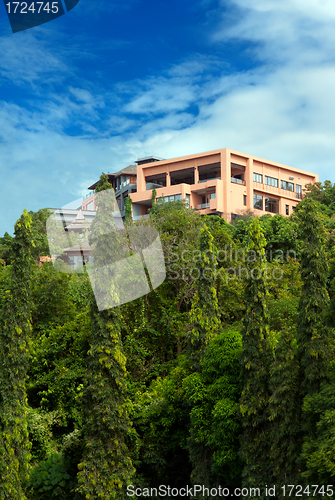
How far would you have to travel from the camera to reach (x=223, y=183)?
1582 inches

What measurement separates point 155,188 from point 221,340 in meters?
29.7

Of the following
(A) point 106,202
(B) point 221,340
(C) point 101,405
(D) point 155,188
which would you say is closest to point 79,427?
(C) point 101,405

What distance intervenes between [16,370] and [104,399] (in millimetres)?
2718

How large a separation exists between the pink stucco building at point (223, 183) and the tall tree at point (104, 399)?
24.4 metres

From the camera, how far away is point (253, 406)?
13.2 m

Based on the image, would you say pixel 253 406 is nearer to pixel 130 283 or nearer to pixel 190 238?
pixel 130 283

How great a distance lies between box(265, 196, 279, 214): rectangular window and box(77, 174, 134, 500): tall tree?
30.1 meters

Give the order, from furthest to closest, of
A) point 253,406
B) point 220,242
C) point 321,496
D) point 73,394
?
point 220,242
point 73,394
point 253,406
point 321,496

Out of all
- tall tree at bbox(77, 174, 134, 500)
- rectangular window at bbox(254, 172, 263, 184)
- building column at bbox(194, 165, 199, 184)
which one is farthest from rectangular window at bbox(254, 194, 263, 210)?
tall tree at bbox(77, 174, 134, 500)

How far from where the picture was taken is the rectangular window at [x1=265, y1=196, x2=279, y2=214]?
44.2m

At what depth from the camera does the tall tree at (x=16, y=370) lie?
44.4 ft

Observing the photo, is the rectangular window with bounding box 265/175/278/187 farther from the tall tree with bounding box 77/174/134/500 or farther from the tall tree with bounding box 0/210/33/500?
the tall tree with bounding box 0/210/33/500

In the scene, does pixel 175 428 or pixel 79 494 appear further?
pixel 175 428

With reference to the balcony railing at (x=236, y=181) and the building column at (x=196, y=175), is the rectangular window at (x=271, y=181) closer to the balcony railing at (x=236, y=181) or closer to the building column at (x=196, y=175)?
the balcony railing at (x=236, y=181)
